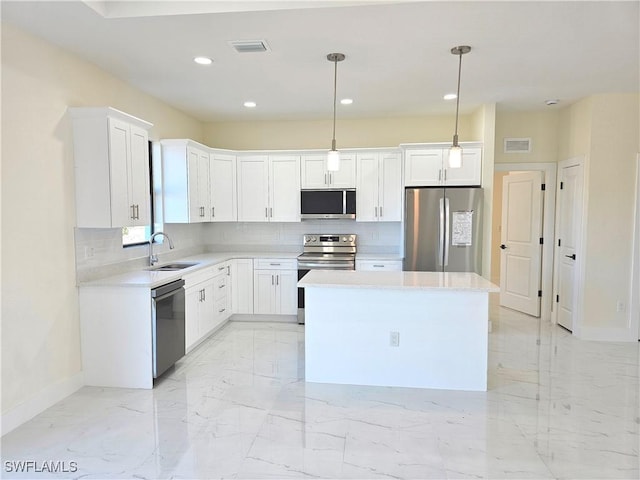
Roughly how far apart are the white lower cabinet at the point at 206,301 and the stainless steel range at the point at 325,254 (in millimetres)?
956

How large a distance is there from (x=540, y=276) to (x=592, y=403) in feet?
8.91

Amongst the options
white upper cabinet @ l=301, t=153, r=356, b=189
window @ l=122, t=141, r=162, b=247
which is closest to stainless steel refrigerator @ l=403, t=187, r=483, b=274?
white upper cabinet @ l=301, t=153, r=356, b=189

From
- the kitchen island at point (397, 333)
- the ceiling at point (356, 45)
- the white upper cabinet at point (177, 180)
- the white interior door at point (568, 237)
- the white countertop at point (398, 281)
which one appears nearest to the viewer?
the ceiling at point (356, 45)

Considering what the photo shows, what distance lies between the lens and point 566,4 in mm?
2516

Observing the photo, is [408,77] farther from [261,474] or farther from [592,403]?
[261,474]

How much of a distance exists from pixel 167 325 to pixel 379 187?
3162 millimetres

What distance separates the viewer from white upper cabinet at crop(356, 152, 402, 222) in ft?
17.5

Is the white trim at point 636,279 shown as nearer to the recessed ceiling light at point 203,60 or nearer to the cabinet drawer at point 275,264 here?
the cabinet drawer at point 275,264

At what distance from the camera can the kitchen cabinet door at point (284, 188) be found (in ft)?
18.1

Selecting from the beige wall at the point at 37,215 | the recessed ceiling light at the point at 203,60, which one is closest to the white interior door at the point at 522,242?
the recessed ceiling light at the point at 203,60

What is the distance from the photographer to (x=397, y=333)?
3.36 metres

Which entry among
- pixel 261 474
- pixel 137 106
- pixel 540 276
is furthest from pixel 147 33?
pixel 540 276

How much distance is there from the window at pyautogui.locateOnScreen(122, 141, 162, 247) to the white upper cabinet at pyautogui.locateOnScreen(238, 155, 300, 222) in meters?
1.20

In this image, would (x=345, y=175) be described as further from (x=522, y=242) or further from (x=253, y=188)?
(x=522, y=242)
